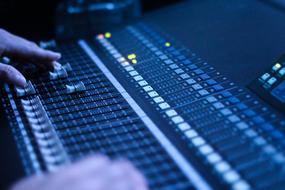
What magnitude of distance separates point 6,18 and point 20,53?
0.59 metres

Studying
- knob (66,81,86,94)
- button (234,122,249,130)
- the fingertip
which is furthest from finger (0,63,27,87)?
button (234,122,249,130)

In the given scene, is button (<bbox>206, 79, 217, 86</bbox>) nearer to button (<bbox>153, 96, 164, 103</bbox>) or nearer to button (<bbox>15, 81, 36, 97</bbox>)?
button (<bbox>153, 96, 164, 103</bbox>)

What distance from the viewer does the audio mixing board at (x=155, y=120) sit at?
0.91 m

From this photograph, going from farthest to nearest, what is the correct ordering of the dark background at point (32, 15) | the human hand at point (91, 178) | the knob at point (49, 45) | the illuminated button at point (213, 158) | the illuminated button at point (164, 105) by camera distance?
the dark background at point (32, 15), the knob at point (49, 45), the illuminated button at point (164, 105), the illuminated button at point (213, 158), the human hand at point (91, 178)

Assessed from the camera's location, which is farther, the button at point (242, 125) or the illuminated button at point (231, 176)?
the button at point (242, 125)

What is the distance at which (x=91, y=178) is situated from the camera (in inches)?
32.4

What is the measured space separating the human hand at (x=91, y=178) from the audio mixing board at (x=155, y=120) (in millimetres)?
61

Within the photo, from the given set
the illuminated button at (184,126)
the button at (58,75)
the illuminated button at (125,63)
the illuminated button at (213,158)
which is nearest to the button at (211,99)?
the illuminated button at (184,126)

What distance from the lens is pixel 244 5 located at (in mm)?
1613

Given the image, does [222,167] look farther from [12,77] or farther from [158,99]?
[12,77]

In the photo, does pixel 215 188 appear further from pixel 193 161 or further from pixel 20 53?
pixel 20 53

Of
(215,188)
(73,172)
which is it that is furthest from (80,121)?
(215,188)

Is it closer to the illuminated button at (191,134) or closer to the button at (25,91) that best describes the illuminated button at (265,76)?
the illuminated button at (191,134)

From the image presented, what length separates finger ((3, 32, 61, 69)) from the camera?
140cm
